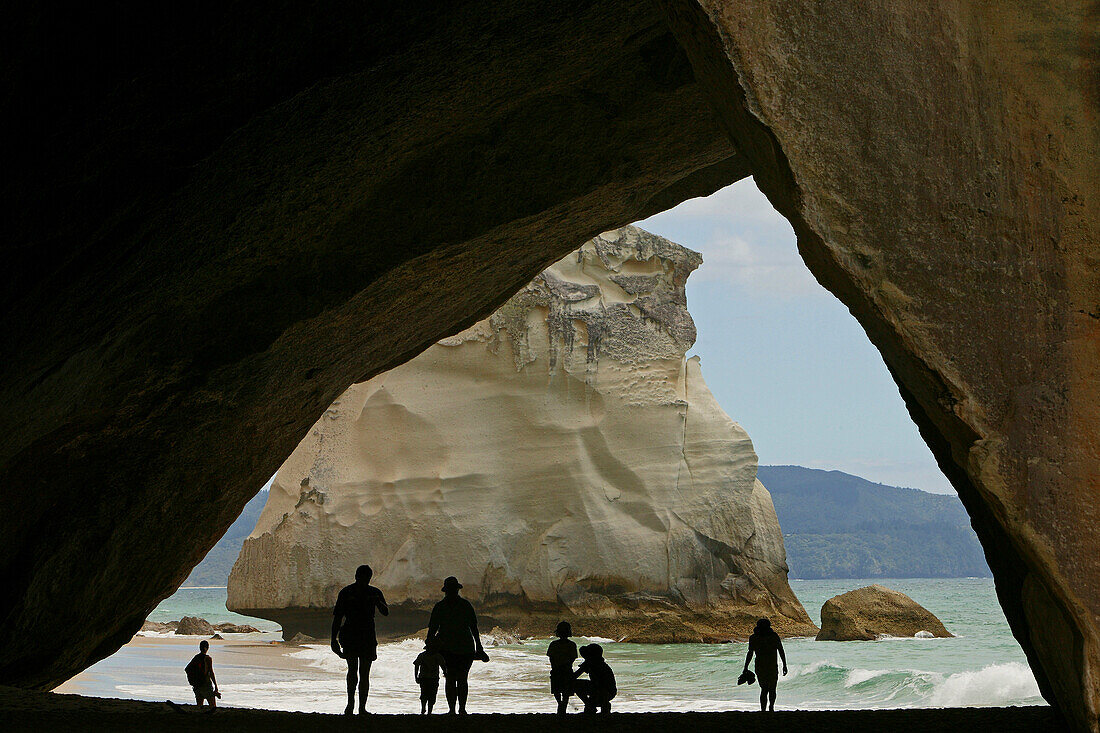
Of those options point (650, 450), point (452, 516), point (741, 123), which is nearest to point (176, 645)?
point (452, 516)

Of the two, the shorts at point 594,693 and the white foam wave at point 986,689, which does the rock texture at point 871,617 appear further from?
the shorts at point 594,693

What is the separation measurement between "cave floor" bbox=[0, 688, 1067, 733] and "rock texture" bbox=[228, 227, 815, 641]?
16.0 m

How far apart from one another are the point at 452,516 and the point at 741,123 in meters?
19.2

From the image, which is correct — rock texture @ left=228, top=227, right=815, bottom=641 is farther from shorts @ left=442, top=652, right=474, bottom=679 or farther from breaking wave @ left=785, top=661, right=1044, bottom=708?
shorts @ left=442, top=652, right=474, bottom=679

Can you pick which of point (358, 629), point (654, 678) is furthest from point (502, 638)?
point (358, 629)

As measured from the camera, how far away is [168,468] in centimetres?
646

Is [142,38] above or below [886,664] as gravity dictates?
above

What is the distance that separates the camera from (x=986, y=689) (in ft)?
52.0

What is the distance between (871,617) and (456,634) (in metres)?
18.6

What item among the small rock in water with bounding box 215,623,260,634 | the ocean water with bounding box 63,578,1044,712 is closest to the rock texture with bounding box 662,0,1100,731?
the ocean water with bounding box 63,578,1044,712

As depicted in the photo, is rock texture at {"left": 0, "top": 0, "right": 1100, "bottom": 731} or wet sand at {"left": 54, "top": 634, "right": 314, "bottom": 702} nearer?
rock texture at {"left": 0, "top": 0, "right": 1100, "bottom": 731}

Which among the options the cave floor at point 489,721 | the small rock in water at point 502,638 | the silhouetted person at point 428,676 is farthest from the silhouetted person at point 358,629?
the small rock in water at point 502,638

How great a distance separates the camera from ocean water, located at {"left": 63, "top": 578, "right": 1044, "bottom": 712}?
45.9 ft

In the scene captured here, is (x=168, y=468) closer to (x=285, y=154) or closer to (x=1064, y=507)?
(x=285, y=154)
